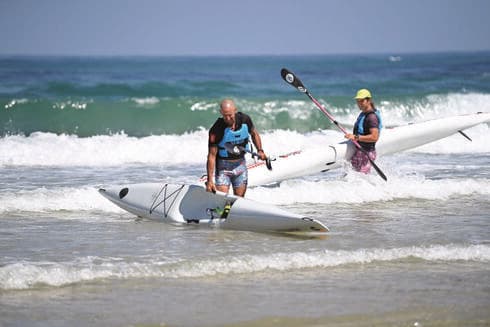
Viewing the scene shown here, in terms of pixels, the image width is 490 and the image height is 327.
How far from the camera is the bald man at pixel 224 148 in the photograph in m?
7.87

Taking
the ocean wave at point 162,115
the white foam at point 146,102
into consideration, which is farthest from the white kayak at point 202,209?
the white foam at point 146,102

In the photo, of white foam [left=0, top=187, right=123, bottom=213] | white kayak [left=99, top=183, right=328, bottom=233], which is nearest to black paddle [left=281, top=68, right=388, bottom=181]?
white kayak [left=99, top=183, right=328, bottom=233]

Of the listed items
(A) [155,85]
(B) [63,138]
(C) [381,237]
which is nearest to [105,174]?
(B) [63,138]

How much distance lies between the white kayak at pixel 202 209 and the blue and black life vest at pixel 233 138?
43 cm

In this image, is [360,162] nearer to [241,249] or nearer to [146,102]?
[241,249]

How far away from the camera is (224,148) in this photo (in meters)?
8.01

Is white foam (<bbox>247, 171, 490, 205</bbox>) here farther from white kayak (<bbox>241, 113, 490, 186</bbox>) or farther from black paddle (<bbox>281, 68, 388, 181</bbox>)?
black paddle (<bbox>281, 68, 388, 181</bbox>)

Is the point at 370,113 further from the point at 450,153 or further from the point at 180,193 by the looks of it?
the point at 450,153

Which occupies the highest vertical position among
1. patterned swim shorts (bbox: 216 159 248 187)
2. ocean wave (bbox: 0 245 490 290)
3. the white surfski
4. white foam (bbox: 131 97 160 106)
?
white foam (bbox: 131 97 160 106)

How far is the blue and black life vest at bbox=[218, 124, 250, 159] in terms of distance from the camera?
26.0ft

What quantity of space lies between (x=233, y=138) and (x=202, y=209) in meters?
1.00

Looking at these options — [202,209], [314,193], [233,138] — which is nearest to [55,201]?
[202,209]

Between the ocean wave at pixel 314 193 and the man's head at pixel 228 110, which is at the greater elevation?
the man's head at pixel 228 110

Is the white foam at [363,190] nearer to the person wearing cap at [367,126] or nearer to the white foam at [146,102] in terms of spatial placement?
the person wearing cap at [367,126]
